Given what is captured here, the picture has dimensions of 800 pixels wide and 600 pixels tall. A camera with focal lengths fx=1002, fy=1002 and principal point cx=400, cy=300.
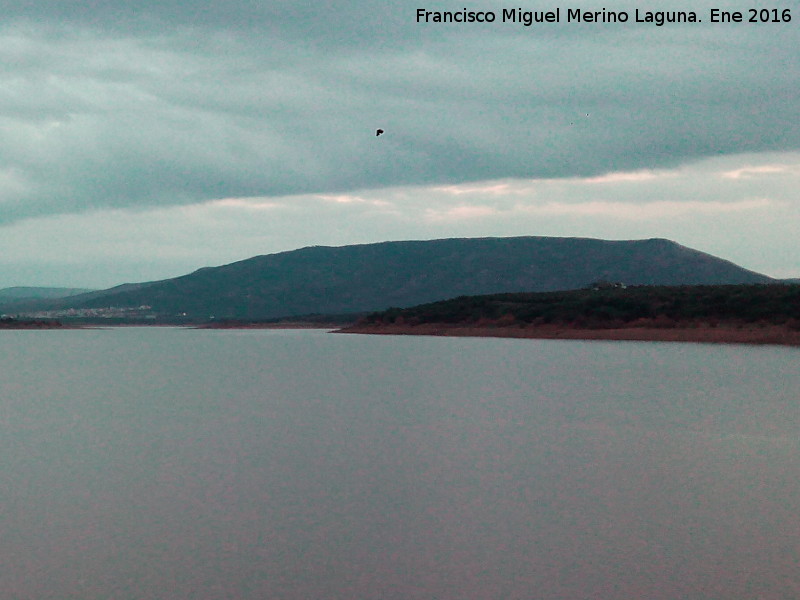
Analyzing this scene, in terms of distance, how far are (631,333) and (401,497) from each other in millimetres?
72292

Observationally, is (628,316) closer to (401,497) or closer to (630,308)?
(630,308)

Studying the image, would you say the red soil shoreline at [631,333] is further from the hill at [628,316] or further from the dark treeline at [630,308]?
the dark treeline at [630,308]

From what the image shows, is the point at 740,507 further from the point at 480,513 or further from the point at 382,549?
the point at 382,549

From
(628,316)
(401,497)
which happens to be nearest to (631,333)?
(628,316)

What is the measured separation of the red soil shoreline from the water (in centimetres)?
4428

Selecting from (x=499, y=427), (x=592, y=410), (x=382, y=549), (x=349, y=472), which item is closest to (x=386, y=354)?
(x=592, y=410)

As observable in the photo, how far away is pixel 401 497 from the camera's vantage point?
46.0 feet

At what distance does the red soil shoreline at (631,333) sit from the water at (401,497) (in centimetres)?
4428

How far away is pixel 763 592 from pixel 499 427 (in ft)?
40.7

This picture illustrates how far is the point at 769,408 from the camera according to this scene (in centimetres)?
2558

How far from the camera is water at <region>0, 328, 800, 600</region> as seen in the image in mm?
10227

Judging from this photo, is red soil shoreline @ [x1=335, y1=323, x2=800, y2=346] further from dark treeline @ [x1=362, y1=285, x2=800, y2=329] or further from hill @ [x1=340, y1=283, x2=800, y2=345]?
dark treeline @ [x1=362, y1=285, x2=800, y2=329]

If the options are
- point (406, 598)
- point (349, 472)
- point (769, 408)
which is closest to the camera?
point (406, 598)

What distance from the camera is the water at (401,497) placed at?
10227 mm
